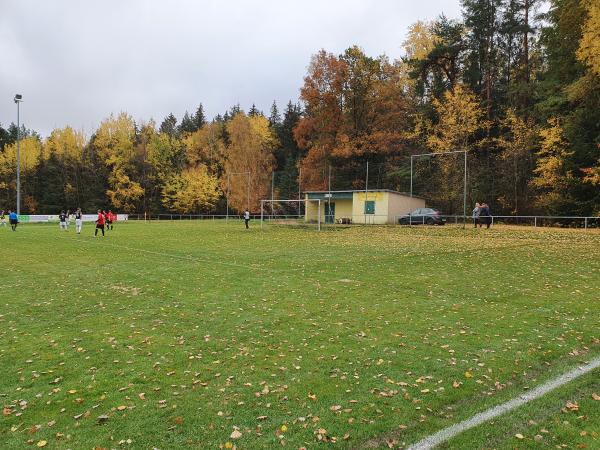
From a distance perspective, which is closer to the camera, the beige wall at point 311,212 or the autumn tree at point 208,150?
the beige wall at point 311,212

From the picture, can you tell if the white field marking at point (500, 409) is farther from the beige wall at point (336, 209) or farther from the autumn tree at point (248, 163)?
the autumn tree at point (248, 163)

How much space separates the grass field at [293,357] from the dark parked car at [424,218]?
73.9 feet

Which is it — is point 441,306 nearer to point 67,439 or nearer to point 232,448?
point 232,448

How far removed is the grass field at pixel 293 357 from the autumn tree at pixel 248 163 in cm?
5068

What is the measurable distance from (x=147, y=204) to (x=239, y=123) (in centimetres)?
1973

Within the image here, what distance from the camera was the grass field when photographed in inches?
158

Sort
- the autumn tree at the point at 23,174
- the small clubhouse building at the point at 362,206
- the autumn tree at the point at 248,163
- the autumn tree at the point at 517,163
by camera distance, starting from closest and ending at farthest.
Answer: the autumn tree at the point at 517,163
the small clubhouse building at the point at 362,206
the autumn tree at the point at 248,163
the autumn tree at the point at 23,174

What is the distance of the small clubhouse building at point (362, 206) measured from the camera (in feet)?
124

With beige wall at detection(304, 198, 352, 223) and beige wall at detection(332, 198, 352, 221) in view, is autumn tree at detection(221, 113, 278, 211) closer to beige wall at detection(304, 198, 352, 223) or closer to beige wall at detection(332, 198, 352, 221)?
beige wall at detection(304, 198, 352, 223)

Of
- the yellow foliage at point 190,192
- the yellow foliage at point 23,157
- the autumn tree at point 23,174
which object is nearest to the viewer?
the autumn tree at point 23,174

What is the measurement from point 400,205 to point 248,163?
105 feet

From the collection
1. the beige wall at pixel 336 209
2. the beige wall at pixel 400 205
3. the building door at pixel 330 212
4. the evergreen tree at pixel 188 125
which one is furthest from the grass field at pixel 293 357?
the evergreen tree at pixel 188 125

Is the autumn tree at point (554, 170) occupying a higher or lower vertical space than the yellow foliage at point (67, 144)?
lower

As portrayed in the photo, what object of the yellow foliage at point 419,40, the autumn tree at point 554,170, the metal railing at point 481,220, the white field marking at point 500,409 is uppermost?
the yellow foliage at point 419,40
